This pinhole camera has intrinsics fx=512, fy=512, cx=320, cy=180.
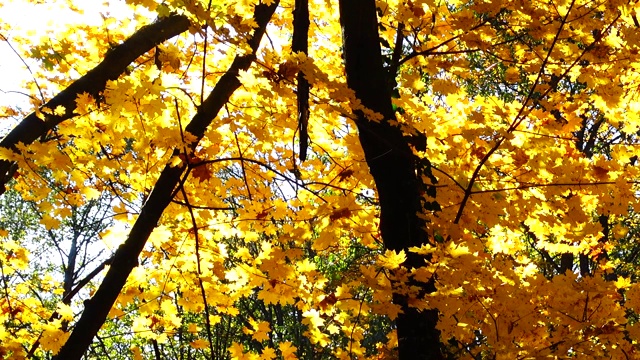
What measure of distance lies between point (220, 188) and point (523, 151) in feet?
7.45

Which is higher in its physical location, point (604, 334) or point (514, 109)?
point (514, 109)

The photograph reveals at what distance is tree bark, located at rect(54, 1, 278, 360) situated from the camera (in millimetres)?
2602

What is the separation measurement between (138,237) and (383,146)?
4.73 ft

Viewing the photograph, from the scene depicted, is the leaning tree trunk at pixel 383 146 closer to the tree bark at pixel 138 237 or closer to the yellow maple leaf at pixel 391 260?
the yellow maple leaf at pixel 391 260

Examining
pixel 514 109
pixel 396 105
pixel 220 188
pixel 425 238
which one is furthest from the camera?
pixel 220 188

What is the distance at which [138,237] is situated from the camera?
2.83 metres

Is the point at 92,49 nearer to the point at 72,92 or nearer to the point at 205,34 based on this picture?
the point at 72,92

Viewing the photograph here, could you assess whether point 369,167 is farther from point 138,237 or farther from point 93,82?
point 93,82

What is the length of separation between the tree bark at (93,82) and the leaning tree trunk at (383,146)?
126 cm

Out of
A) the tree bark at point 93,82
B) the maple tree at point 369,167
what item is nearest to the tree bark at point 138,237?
the maple tree at point 369,167

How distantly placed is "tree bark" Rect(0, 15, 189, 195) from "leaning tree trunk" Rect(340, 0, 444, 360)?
126 centimetres

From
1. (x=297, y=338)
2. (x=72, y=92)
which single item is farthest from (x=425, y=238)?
(x=297, y=338)

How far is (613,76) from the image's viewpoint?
3.46 metres

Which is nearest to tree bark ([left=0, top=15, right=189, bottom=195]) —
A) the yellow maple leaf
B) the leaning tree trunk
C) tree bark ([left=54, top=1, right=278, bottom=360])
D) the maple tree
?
the maple tree
